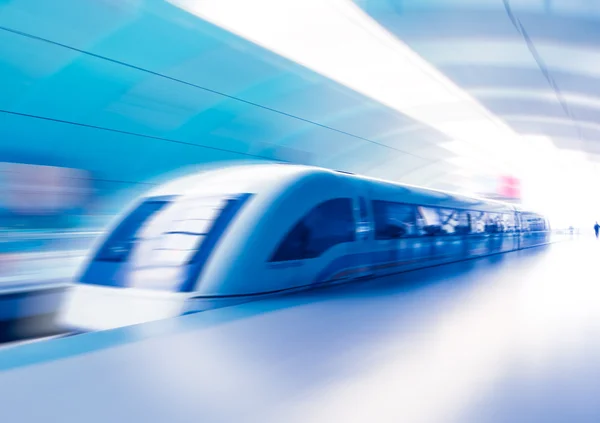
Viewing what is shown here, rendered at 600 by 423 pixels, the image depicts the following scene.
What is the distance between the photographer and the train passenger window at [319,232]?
19.5 feet

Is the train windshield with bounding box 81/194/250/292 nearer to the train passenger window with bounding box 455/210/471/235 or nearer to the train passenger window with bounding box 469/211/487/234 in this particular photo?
the train passenger window with bounding box 455/210/471/235

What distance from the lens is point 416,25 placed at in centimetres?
1051

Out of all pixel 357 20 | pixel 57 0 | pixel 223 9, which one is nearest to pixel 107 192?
pixel 57 0

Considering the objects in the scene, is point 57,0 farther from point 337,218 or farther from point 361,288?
point 361,288

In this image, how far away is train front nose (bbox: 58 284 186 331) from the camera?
5.04 m

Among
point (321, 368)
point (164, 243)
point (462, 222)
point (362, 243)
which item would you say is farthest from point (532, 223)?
point (321, 368)

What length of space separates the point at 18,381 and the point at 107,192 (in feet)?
47.3

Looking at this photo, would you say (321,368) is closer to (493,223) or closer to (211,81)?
(493,223)

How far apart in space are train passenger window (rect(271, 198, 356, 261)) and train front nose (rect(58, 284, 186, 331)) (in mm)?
1212

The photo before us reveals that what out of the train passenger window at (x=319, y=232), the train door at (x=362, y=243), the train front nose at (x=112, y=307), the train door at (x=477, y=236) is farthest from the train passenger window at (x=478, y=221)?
the train front nose at (x=112, y=307)

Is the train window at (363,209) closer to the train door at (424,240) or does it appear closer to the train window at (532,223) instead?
the train door at (424,240)

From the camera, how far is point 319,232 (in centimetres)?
650

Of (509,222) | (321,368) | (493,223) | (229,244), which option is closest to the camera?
(321,368)

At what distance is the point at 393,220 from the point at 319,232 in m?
2.64
